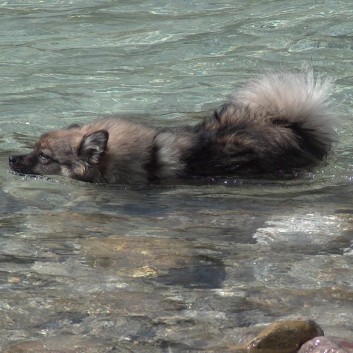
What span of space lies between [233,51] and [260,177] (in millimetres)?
3294

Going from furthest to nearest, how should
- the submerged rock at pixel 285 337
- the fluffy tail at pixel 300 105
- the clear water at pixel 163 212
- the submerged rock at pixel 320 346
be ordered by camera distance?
the fluffy tail at pixel 300 105 < the clear water at pixel 163 212 < the submerged rock at pixel 285 337 < the submerged rock at pixel 320 346

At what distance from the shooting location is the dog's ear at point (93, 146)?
6.58 metres

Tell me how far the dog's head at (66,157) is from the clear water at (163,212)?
128mm

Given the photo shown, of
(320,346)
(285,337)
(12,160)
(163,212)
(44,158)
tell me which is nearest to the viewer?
(320,346)

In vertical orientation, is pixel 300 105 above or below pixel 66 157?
above

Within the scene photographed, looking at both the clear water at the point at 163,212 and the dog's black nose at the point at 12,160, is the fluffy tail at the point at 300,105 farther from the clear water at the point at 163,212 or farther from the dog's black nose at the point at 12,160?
the dog's black nose at the point at 12,160

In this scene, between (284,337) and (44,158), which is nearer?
(284,337)

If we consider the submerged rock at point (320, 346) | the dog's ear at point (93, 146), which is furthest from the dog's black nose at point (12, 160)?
the submerged rock at point (320, 346)

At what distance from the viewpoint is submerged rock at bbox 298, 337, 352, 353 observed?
3390mm

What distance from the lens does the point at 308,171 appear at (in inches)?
261

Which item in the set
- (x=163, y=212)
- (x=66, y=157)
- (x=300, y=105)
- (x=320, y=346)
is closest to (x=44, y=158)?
(x=66, y=157)

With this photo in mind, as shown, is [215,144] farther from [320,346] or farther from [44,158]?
[320,346]

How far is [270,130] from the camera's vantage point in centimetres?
664

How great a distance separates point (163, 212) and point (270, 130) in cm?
118
